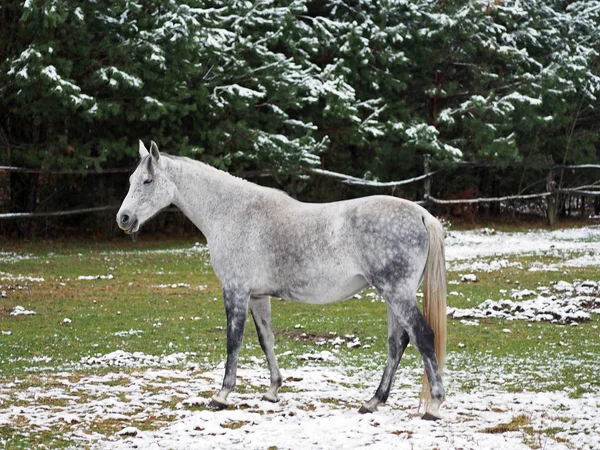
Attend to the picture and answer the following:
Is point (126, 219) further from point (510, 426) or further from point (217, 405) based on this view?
point (510, 426)

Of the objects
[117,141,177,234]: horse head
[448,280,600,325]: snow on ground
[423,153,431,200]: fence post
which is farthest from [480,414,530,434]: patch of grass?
[423,153,431,200]: fence post

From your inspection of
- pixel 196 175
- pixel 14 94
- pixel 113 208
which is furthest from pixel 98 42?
pixel 196 175

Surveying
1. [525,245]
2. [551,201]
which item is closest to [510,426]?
[525,245]

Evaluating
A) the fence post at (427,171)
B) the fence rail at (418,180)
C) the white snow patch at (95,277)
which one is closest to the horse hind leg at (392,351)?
the white snow patch at (95,277)

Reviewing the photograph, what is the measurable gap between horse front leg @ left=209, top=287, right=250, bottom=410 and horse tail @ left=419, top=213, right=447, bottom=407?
1.51m

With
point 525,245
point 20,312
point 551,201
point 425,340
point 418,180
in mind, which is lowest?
point 20,312

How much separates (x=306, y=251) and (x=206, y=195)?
114 centimetres

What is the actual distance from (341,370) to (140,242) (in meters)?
14.1

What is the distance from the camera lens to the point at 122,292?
554 inches

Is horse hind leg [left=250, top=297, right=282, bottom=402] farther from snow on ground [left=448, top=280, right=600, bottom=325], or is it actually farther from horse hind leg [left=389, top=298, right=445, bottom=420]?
snow on ground [left=448, top=280, right=600, bottom=325]

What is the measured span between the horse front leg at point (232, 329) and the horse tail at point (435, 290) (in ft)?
4.95

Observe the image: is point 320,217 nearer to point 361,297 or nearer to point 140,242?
point 361,297

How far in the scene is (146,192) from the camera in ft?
23.2

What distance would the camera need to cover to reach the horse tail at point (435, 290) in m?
6.37
